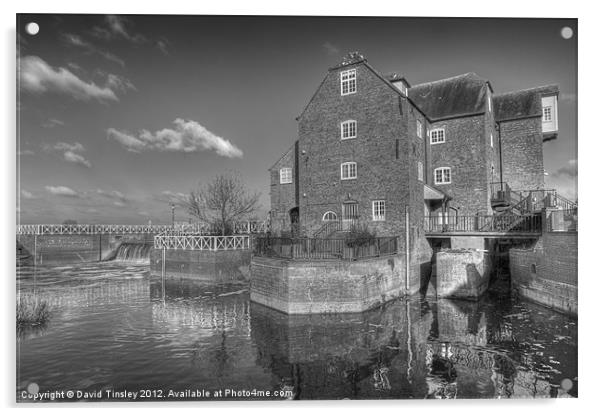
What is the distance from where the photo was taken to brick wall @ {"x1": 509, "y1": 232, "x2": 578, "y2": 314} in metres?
13.3

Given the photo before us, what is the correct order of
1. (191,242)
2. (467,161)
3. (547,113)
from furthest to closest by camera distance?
(191,242) → (547,113) → (467,161)

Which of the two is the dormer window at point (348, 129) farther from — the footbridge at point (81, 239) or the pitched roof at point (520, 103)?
the footbridge at point (81, 239)

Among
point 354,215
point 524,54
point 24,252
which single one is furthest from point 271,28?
point 24,252

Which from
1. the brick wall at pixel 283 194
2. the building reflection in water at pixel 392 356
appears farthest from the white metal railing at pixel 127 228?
the building reflection in water at pixel 392 356

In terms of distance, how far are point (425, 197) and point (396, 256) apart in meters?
5.83

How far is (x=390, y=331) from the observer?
504 inches

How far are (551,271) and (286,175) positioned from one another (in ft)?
54.5

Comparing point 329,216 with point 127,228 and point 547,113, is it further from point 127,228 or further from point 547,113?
point 127,228

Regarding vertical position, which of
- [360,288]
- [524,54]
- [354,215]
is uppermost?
[524,54]

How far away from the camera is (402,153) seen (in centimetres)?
1933

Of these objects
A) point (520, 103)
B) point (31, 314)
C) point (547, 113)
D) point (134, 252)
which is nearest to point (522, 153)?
point (547, 113)

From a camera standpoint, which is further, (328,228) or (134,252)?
(134,252)

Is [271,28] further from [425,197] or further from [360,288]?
[425,197]

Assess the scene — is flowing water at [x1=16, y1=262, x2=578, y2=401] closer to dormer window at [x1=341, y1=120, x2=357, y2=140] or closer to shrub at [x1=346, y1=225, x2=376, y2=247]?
shrub at [x1=346, y1=225, x2=376, y2=247]
